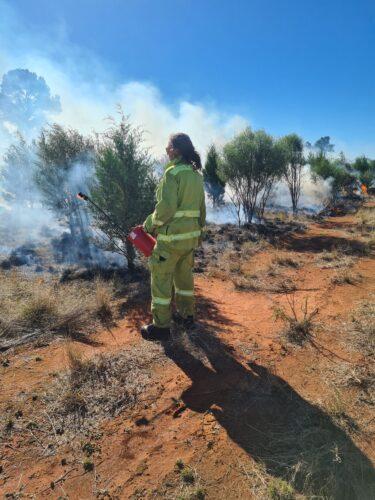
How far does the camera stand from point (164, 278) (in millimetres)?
3215

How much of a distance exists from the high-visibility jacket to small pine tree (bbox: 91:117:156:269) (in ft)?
11.5

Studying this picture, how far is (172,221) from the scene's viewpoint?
10.3ft

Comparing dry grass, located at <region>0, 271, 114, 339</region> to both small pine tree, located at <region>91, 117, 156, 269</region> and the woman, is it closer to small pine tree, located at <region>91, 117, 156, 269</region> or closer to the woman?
the woman

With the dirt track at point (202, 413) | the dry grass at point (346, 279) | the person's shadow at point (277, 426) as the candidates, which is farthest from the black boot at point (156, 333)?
the dry grass at point (346, 279)

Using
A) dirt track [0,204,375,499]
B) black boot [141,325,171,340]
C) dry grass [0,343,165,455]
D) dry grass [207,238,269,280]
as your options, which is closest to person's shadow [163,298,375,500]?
dirt track [0,204,375,499]

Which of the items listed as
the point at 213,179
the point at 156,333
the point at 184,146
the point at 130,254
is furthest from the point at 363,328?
the point at 213,179

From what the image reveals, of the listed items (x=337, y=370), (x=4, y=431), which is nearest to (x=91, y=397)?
(x=4, y=431)

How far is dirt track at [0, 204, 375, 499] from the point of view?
182cm

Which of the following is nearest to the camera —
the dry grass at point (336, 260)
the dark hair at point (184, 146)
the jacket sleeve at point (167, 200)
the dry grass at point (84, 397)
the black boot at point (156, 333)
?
the dry grass at point (84, 397)

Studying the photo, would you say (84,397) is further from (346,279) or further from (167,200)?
(346,279)

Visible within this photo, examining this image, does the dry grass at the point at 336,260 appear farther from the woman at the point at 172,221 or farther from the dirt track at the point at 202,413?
the woman at the point at 172,221

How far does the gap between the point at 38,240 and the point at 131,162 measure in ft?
21.8

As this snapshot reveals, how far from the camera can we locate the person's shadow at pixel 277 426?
1.74m

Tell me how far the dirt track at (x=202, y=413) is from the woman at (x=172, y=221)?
18.0 inches
